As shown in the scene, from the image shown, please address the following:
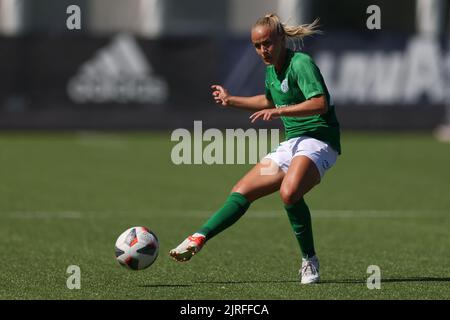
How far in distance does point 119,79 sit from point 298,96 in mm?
16185

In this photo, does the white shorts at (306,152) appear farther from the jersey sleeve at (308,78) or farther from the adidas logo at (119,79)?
the adidas logo at (119,79)

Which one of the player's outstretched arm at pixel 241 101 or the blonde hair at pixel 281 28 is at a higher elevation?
the blonde hair at pixel 281 28

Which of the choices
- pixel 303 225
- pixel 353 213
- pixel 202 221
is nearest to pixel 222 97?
pixel 303 225

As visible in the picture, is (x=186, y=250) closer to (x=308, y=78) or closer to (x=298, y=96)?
(x=298, y=96)

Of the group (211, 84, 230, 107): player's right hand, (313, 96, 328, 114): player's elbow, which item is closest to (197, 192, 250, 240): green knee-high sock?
(211, 84, 230, 107): player's right hand

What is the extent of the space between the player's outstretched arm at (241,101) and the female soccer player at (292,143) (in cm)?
2

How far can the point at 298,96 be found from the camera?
796 centimetres

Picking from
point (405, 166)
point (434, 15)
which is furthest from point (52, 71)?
point (434, 15)

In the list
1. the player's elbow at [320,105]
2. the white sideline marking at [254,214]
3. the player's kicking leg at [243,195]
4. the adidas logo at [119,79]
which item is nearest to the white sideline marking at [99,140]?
the adidas logo at [119,79]

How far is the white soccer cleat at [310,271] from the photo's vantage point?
782 cm

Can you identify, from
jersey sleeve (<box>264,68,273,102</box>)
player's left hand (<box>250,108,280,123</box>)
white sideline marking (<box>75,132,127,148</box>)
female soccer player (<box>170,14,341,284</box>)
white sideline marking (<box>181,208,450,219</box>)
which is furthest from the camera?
white sideline marking (<box>75,132,127,148</box>)

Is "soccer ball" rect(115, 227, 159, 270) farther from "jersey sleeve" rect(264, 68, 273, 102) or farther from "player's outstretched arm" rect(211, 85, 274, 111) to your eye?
"jersey sleeve" rect(264, 68, 273, 102)

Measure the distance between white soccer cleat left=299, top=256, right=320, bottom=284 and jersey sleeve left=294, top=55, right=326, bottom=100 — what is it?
1188 millimetres

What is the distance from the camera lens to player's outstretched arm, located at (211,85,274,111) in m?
8.26
